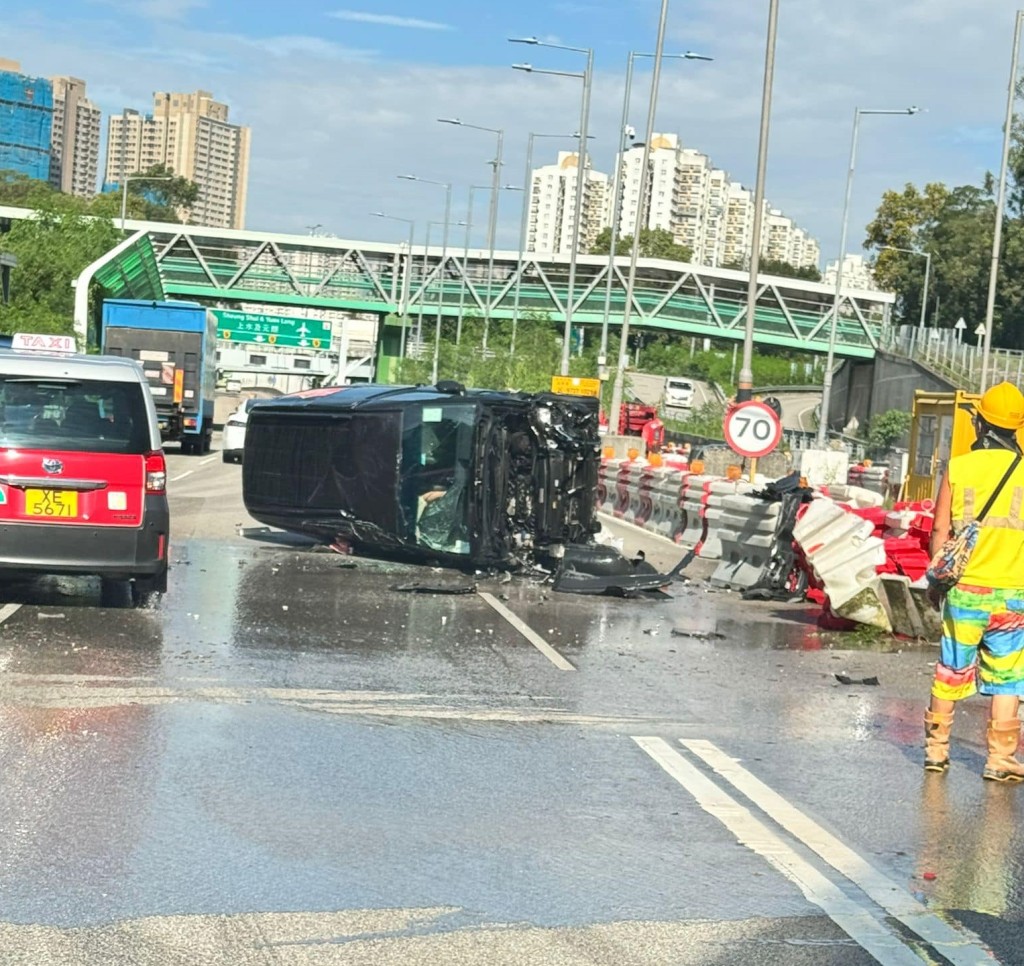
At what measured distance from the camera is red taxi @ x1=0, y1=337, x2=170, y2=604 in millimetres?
12438

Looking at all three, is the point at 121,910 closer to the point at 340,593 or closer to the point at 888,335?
the point at 340,593

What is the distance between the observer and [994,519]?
27.0ft

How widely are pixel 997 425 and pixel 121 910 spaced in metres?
4.77

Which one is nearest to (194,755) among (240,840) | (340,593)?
(240,840)

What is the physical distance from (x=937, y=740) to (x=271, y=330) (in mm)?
81973

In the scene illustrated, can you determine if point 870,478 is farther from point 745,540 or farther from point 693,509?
point 745,540

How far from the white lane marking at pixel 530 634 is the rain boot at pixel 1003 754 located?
145 inches

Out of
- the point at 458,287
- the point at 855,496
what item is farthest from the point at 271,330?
the point at 855,496

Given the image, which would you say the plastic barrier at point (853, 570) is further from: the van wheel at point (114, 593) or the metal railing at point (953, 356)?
the metal railing at point (953, 356)

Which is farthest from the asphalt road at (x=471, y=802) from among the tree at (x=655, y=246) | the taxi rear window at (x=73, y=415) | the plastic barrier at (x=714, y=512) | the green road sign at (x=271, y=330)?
the tree at (x=655, y=246)

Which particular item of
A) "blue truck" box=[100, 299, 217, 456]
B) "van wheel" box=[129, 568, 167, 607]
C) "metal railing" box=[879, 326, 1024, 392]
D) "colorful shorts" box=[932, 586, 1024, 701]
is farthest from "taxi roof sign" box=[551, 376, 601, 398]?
"colorful shorts" box=[932, 586, 1024, 701]

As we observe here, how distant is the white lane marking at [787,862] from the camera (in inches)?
213

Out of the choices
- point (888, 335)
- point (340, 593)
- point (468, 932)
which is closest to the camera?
point (468, 932)

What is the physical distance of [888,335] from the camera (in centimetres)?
7900
